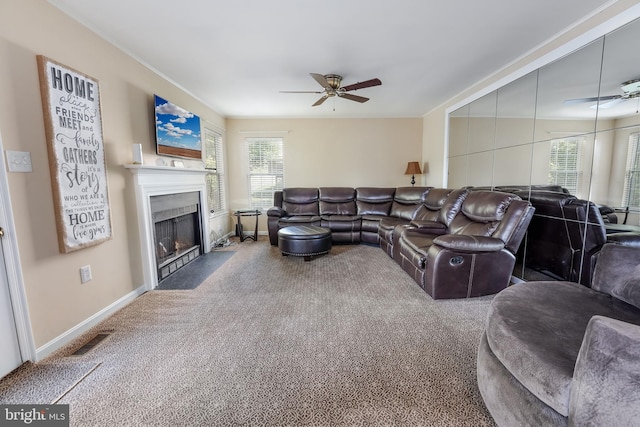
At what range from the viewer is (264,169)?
5.60 meters

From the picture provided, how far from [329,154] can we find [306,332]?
13.7ft

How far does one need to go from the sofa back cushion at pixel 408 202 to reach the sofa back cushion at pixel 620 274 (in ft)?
9.12

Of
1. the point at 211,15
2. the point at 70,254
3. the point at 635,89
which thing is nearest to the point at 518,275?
the point at 635,89

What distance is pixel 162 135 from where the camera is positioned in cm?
310

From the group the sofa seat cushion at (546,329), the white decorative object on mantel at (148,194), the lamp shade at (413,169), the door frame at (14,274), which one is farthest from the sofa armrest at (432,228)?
the door frame at (14,274)

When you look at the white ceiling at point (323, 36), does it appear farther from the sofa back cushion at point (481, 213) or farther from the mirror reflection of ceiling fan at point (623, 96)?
the sofa back cushion at point (481, 213)

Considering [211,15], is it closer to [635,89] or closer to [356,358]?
[356,358]

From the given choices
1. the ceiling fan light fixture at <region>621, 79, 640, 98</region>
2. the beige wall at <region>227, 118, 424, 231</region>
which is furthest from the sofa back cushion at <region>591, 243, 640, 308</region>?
the beige wall at <region>227, 118, 424, 231</region>

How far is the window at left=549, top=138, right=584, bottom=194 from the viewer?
7.55 feet

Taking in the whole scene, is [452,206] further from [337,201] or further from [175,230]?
[175,230]

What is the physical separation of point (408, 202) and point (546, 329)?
3.75 meters

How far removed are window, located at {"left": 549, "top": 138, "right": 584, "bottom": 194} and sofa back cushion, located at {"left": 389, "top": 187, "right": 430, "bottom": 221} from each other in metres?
1.90

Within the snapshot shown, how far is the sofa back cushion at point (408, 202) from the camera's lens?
14.7 ft

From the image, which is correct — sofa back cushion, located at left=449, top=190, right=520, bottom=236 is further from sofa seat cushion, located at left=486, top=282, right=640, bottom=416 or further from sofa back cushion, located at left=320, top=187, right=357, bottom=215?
sofa back cushion, located at left=320, top=187, right=357, bottom=215
